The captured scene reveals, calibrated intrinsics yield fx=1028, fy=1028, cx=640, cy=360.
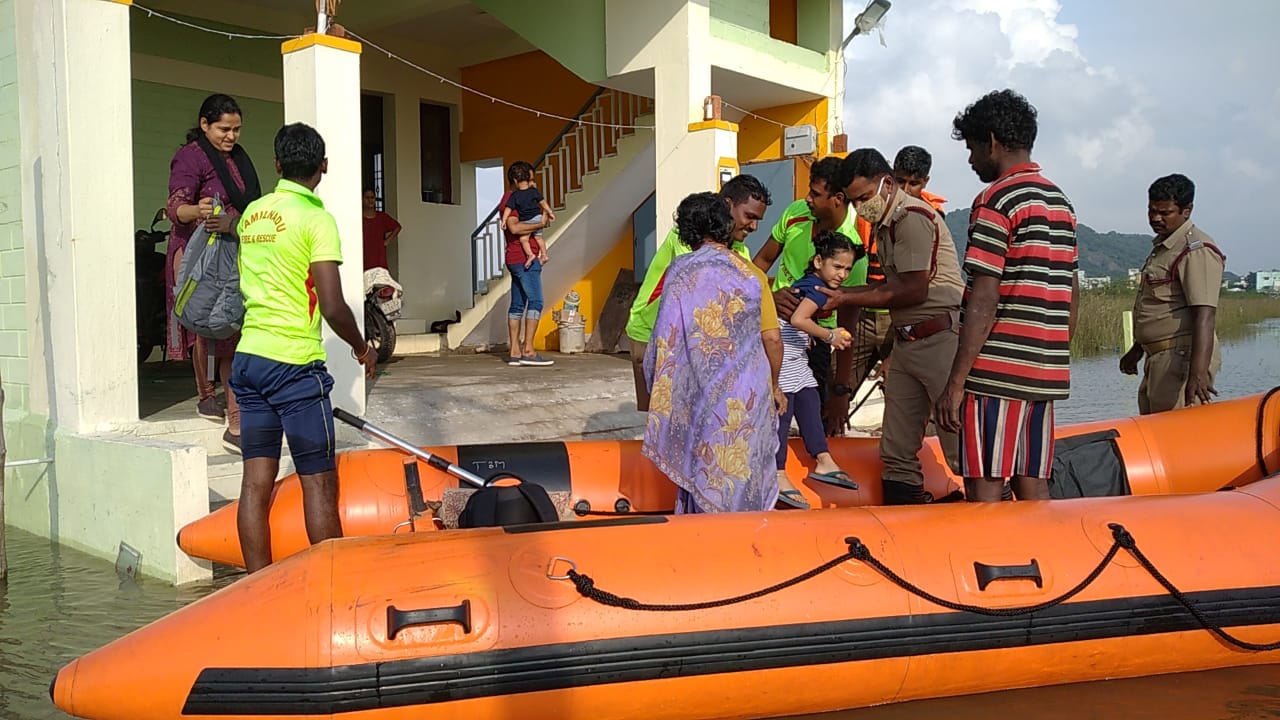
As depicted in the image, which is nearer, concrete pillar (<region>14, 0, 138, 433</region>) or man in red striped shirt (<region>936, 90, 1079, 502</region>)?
man in red striped shirt (<region>936, 90, 1079, 502</region>)

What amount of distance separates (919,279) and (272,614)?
2.64m

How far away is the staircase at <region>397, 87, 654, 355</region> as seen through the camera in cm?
1048

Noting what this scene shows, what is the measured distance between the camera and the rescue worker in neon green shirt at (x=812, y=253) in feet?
15.0

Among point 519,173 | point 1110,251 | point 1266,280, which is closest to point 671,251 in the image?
point 519,173

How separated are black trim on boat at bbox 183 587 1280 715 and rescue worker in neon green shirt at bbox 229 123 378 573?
1.10 meters

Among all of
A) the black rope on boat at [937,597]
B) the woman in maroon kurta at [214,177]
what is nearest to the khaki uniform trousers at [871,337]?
the black rope on boat at [937,597]

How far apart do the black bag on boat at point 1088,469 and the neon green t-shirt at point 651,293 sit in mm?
1658

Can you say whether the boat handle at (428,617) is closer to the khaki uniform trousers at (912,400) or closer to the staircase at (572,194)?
the khaki uniform trousers at (912,400)

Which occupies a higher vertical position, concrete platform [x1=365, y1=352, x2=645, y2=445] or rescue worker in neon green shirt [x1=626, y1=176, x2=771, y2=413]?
rescue worker in neon green shirt [x1=626, y1=176, x2=771, y2=413]

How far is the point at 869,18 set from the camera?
10.7 meters

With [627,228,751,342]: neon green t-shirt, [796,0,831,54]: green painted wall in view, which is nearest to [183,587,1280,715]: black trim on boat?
[627,228,751,342]: neon green t-shirt

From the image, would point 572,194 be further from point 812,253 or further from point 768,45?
point 812,253

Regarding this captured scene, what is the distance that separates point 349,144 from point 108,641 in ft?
9.75

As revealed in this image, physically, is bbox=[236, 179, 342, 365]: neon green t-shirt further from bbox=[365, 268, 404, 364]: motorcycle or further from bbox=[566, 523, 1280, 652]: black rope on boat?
bbox=[365, 268, 404, 364]: motorcycle
